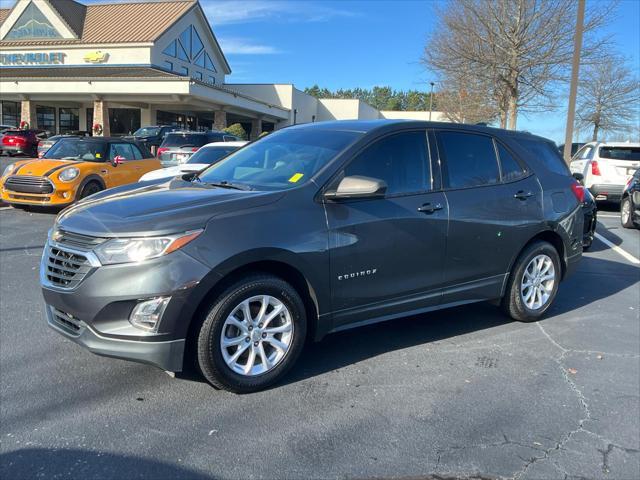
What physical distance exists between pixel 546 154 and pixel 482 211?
140cm

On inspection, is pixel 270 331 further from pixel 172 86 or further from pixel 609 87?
pixel 609 87

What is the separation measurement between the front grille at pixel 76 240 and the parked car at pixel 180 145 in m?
10.1

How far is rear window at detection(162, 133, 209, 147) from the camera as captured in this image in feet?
46.6

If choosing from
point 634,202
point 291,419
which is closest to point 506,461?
point 291,419

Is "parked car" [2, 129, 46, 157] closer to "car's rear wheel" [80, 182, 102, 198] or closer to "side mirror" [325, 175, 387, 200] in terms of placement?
"car's rear wheel" [80, 182, 102, 198]

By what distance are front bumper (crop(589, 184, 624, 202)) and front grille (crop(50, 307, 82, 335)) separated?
44.9ft

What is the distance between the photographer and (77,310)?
11.1 ft

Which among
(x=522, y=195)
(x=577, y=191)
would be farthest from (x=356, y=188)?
(x=577, y=191)

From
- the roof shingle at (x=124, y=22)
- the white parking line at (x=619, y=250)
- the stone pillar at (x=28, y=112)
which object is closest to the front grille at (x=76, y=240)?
the white parking line at (x=619, y=250)

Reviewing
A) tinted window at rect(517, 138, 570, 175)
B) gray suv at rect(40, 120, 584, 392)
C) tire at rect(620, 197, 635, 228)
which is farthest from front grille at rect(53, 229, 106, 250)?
tire at rect(620, 197, 635, 228)

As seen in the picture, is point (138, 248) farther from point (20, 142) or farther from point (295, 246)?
point (20, 142)

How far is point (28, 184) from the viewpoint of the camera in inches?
417

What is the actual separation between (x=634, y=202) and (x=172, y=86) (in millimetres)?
24853

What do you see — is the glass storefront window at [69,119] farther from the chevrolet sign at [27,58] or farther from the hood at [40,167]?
the hood at [40,167]
